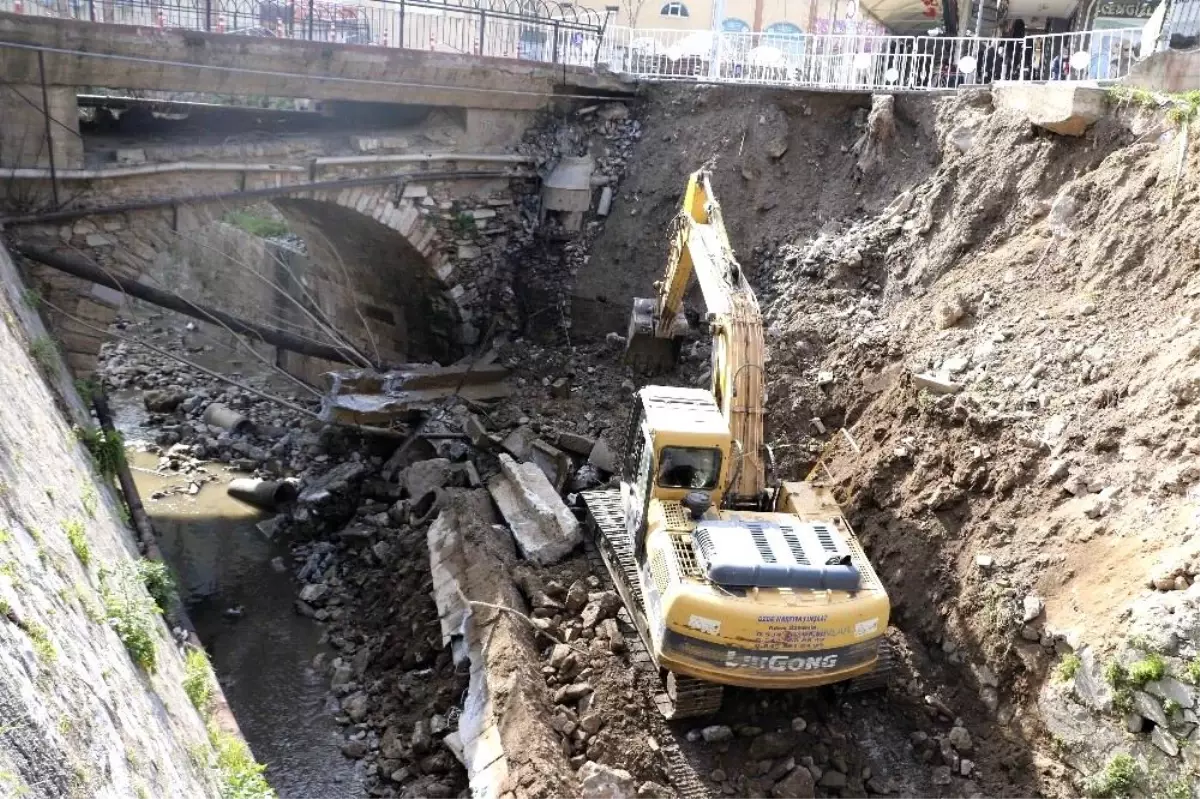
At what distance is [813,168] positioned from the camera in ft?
45.3

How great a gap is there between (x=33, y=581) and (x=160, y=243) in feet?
28.1

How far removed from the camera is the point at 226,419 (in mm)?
15633

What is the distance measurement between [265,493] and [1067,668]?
10115mm

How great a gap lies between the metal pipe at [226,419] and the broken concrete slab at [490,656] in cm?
609

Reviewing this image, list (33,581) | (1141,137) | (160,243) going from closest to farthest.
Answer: (33,581) < (1141,137) < (160,243)

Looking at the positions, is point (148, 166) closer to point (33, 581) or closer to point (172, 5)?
point (172, 5)

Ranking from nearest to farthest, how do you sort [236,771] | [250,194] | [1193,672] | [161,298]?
[236,771] → [1193,672] → [161,298] → [250,194]

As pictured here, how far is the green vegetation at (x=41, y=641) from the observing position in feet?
12.4

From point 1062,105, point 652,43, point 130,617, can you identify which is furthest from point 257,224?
point 130,617

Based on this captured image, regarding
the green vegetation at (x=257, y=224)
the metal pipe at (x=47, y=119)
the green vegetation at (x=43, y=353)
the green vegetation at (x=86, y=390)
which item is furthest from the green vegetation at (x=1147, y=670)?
the green vegetation at (x=257, y=224)

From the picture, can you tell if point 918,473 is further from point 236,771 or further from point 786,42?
point 786,42

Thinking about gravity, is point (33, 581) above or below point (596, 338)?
above

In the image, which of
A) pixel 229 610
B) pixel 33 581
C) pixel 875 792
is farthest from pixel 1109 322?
pixel 229 610

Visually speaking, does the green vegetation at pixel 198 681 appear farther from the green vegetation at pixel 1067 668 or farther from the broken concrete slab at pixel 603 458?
the green vegetation at pixel 1067 668
